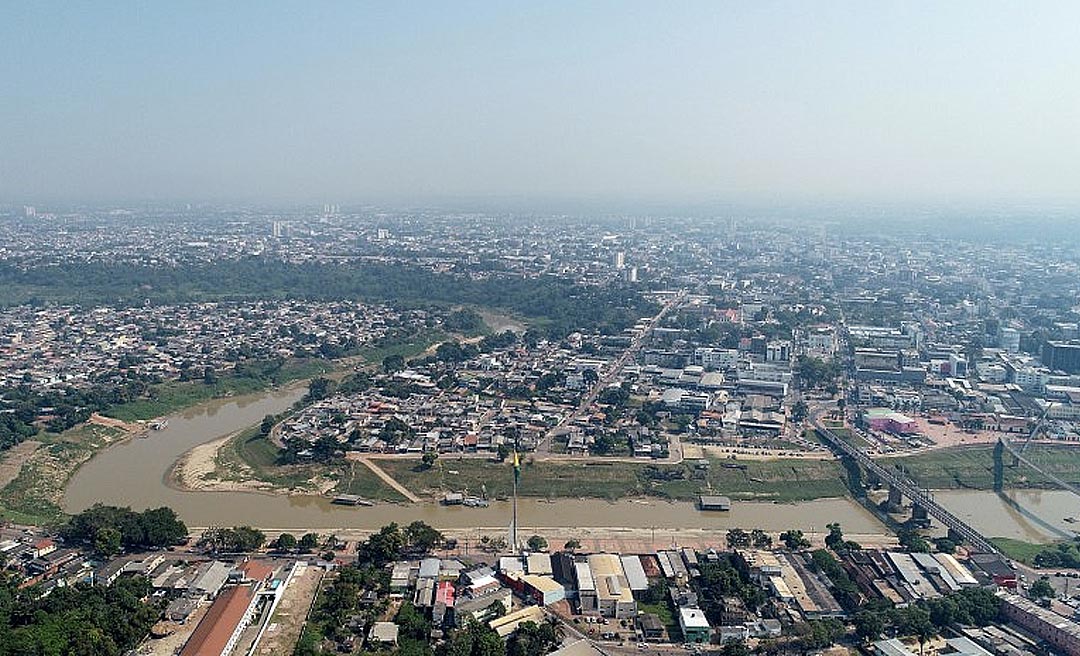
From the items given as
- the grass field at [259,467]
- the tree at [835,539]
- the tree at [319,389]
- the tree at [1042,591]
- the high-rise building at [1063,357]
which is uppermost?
the high-rise building at [1063,357]

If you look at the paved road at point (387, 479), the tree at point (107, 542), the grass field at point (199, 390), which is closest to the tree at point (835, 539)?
the paved road at point (387, 479)

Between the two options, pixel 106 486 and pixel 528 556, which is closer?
pixel 528 556

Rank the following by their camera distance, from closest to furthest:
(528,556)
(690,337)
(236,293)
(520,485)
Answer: (528,556) → (520,485) → (690,337) → (236,293)

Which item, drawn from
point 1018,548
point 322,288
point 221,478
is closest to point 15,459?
point 221,478

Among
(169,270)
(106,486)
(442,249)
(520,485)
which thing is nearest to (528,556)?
(520,485)

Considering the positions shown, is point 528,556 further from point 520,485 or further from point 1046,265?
point 1046,265

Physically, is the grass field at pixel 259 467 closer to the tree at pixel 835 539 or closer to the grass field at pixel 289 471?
the grass field at pixel 289 471

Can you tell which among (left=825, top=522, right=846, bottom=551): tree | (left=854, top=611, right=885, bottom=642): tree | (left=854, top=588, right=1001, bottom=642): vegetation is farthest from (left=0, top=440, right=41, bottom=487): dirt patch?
(left=854, top=588, right=1001, bottom=642): vegetation
